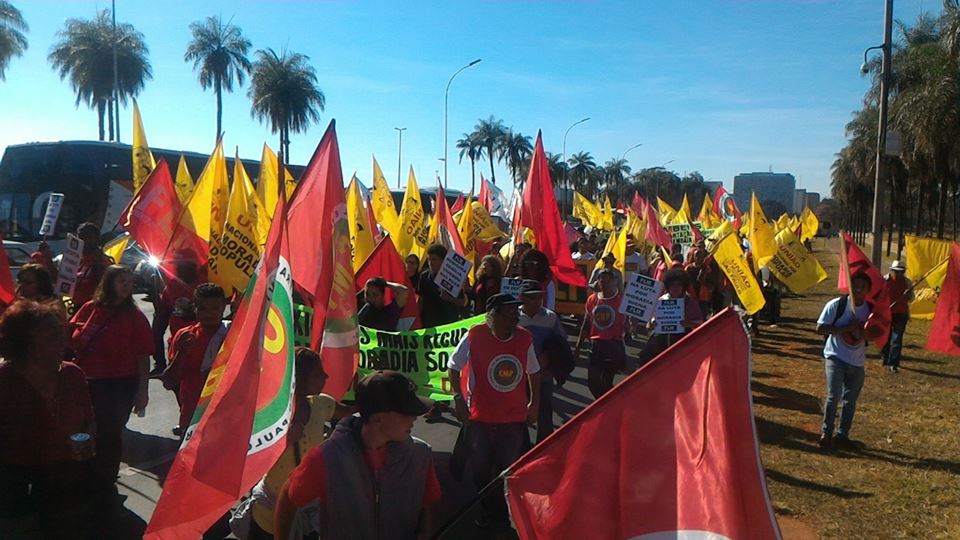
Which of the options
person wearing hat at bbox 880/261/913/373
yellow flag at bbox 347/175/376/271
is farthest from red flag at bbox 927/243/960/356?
yellow flag at bbox 347/175/376/271

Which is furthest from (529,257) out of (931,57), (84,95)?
(84,95)

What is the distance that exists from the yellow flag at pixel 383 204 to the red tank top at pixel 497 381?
768cm

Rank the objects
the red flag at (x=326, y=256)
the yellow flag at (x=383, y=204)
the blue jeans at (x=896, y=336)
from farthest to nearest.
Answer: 1. the yellow flag at (x=383, y=204)
2. the blue jeans at (x=896, y=336)
3. the red flag at (x=326, y=256)

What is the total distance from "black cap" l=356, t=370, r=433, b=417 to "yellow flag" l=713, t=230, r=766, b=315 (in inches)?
299

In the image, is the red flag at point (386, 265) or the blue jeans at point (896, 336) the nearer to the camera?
the red flag at point (386, 265)

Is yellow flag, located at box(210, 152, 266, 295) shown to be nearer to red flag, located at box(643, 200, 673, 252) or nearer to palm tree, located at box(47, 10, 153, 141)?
red flag, located at box(643, 200, 673, 252)

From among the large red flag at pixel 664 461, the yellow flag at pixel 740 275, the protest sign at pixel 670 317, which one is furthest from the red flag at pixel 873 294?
the large red flag at pixel 664 461

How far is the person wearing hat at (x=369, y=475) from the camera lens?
2562mm

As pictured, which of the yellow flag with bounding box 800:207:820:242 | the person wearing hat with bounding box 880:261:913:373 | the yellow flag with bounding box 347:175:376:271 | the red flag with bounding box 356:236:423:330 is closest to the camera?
the red flag with bounding box 356:236:423:330

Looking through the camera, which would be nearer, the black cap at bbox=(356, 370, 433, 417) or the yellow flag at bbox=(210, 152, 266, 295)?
the black cap at bbox=(356, 370, 433, 417)

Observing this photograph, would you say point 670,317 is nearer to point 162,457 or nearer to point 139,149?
point 162,457

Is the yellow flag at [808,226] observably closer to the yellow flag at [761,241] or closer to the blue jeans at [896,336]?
the yellow flag at [761,241]

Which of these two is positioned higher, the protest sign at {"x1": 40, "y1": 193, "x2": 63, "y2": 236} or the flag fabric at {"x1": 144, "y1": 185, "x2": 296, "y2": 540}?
the protest sign at {"x1": 40, "y1": 193, "x2": 63, "y2": 236}

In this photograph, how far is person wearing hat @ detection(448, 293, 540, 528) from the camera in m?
4.50
